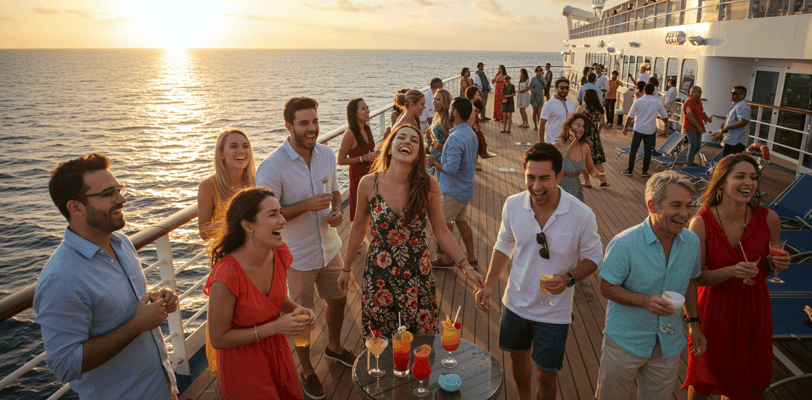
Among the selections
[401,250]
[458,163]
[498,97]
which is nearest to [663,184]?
[401,250]

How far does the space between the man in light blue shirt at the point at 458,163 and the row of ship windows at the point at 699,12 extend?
767 cm

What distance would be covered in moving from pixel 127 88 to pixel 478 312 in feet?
281

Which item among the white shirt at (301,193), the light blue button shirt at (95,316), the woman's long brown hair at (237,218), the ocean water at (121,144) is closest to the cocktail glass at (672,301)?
the woman's long brown hair at (237,218)

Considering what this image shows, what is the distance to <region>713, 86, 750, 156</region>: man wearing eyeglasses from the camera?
7.18 meters

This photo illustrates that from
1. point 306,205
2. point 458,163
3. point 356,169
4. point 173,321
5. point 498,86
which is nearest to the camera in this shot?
point 306,205

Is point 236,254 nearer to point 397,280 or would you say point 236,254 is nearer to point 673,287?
point 397,280

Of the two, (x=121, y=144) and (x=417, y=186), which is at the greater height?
(x=417, y=186)

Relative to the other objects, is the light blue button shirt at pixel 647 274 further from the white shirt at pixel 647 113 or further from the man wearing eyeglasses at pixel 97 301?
the white shirt at pixel 647 113

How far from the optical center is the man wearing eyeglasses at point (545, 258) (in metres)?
2.32

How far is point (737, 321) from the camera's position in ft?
7.75

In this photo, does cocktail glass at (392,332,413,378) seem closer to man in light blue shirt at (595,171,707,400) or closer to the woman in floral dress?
the woman in floral dress

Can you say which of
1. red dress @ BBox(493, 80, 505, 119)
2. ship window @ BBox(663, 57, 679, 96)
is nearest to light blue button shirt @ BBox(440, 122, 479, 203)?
red dress @ BBox(493, 80, 505, 119)

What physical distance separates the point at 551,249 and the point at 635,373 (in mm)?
688

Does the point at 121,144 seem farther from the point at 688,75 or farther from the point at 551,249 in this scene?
the point at 551,249
